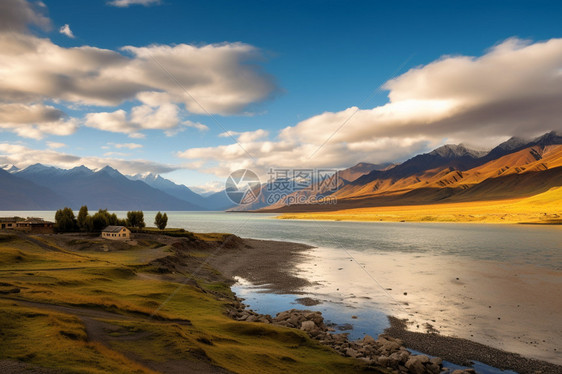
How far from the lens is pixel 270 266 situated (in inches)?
2768

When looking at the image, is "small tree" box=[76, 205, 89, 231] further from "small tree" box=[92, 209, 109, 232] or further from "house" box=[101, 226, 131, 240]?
"house" box=[101, 226, 131, 240]

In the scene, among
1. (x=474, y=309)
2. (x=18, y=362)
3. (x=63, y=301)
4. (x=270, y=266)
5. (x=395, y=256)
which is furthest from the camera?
(x=395, y=256)

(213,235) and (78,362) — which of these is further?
(213,235)


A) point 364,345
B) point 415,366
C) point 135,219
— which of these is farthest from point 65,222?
point 415,366

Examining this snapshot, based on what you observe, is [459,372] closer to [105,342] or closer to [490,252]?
[105,342]

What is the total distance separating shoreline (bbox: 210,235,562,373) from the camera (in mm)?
24708

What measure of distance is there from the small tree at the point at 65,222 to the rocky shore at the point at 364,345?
→ 78.3 m

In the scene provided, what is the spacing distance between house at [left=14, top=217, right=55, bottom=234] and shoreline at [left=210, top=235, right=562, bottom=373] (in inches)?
2073

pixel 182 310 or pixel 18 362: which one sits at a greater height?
pixel 18 362

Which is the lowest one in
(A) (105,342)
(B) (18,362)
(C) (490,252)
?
(C) (490,252)

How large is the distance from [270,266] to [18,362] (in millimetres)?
57022

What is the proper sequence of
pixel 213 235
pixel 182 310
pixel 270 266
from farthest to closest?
pixel 213 235
pixel 270 266
pixel 182 310

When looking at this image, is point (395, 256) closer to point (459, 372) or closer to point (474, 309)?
point (474, 309)

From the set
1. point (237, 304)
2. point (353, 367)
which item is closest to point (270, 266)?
point (237, 304)
